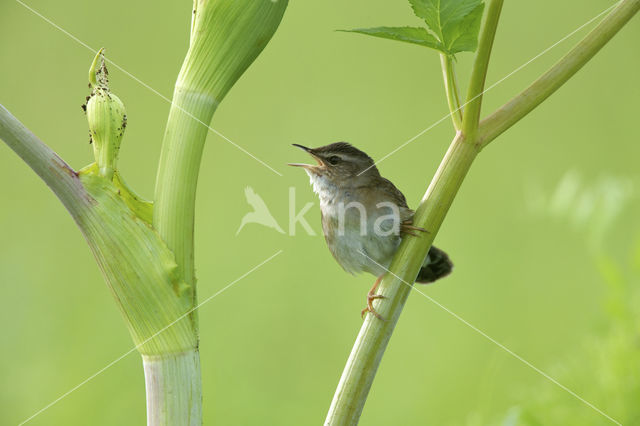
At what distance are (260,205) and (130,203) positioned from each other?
0.65 meters

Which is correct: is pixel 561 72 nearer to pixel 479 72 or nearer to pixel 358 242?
pixel 479 72

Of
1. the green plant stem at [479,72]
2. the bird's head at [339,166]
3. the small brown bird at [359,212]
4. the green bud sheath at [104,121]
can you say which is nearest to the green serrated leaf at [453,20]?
the green plant stem at [479,72]

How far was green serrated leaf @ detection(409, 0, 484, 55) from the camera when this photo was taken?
497 mm

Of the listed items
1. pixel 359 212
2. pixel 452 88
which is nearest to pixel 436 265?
pixel 359 212

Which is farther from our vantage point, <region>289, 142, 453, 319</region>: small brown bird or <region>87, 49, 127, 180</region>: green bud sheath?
<region>289, 142, 453, 319</region>: small brown bird

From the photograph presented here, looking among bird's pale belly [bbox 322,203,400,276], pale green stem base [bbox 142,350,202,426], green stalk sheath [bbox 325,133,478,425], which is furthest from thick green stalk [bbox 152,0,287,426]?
bird's pale belly [bbox 322,203,400,276]

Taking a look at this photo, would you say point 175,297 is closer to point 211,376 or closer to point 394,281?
point 394,281

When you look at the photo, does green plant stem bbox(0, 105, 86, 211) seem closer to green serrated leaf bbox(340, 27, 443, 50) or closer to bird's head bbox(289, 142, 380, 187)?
green serrated leaf bbox(340, 27, 443, 50)

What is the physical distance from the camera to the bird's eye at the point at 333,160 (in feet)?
4.36

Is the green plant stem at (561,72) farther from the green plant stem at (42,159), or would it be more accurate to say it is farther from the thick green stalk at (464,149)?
the green plant stem at (42,159)

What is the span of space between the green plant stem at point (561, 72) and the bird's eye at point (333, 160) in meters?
0.82

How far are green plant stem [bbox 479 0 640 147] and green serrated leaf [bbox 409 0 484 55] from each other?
6cm

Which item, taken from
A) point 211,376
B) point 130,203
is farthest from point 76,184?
point 211,376

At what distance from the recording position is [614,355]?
27.2 inches
